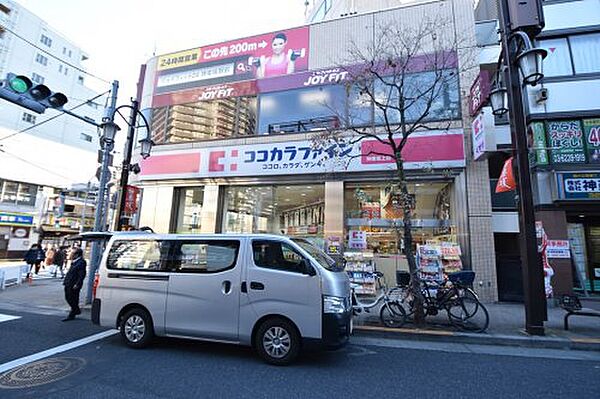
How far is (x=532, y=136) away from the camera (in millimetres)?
10625

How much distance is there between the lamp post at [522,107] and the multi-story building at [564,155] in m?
2.66

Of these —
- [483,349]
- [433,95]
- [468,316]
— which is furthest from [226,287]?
[433,95]

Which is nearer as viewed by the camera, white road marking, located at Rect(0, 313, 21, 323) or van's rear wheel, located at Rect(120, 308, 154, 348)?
van's rear wheel, located at Rect(120, 308, 154, 348)

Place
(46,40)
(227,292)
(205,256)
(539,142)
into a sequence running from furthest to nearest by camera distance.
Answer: (46,40) < (539,142) < (205,256) < (227,292)

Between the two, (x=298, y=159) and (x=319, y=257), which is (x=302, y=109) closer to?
(x=298, y=159)

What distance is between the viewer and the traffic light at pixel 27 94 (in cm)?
A: 726

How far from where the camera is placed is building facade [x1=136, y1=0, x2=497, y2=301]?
11.1 metres

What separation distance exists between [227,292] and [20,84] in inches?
289

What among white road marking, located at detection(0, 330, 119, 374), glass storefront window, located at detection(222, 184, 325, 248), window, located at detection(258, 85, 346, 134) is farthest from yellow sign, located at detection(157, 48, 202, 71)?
white road marking, located at detection(0, 330, 119, 374)

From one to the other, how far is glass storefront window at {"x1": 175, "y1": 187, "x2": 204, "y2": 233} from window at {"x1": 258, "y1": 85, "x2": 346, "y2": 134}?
4249 mm

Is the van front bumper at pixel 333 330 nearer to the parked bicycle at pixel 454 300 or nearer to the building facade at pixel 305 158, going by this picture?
the parked bicycle at pixel 454 300

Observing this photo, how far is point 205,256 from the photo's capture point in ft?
18.5

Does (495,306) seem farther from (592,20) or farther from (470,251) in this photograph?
(592,20)

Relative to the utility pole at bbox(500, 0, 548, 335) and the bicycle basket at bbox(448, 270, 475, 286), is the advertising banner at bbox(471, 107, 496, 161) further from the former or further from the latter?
the bicycle basket at bbox(448, 270, 475, 286)
